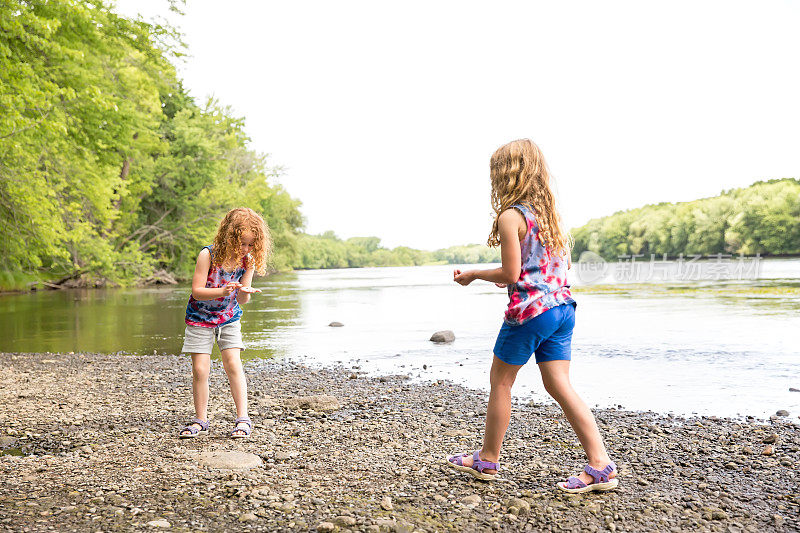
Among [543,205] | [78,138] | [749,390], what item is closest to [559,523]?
[543,205]

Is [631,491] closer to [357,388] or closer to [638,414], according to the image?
[638,414]

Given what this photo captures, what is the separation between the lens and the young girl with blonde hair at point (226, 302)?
17.9ft

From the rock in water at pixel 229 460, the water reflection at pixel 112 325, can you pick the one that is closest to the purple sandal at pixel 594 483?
the rock in water at pixel 229 460

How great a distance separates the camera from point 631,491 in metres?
4.14

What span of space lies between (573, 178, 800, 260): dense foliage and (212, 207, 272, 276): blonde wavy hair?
109 metres

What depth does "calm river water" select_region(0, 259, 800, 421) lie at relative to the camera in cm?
841

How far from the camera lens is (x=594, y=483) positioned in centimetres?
407

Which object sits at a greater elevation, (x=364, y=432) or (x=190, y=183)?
(x=190, y=183)

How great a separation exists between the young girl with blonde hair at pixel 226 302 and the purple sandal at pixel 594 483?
2664 mm

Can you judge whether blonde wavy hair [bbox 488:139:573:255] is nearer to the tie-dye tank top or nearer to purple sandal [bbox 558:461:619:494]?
purple sandal [bbox 558:461:619:494]

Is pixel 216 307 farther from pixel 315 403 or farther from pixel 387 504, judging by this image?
pixel 387 504

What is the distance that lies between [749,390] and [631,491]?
5.11 meters

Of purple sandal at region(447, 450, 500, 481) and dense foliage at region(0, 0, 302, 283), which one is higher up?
dense foliage at region(0, 0, 302, 283)

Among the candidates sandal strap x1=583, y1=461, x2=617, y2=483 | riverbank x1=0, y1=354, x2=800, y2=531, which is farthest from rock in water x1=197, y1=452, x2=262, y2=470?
sandal strap x1=583, y1=461, x2=617, y2=483
